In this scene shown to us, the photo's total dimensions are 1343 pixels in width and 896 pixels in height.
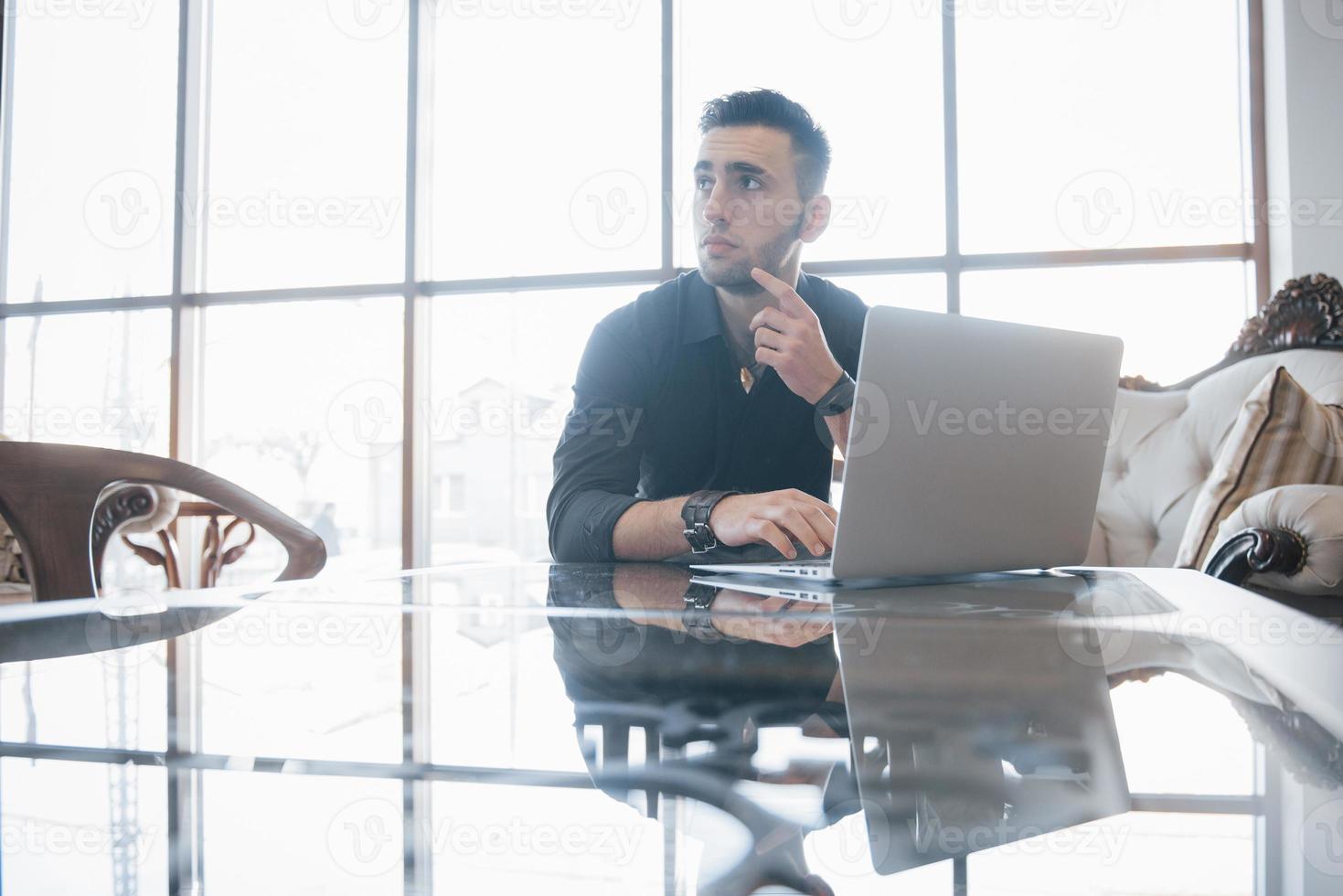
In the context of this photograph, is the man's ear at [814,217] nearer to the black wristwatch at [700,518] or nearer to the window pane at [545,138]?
the black wristwatch at [700,518]

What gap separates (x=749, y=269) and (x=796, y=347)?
54 cm

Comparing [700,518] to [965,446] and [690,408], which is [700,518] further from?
[690,408]

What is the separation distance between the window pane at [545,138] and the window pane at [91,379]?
1546mm

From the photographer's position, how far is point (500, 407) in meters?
4.04

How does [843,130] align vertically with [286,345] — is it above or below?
above

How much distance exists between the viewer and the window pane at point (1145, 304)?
3434 millimetres

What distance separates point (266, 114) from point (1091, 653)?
4735 millimetres

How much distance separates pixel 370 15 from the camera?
4.16m

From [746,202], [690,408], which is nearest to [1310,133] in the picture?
[746,202]

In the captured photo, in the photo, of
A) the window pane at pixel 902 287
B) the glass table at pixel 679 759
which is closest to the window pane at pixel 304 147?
the window pane at pixel 902 287

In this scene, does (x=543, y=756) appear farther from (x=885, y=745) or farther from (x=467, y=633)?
(x=467, y=633)

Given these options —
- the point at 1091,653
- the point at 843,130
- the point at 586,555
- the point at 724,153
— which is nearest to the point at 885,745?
the point at 1091,653

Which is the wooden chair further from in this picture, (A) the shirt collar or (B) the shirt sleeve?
(A) the shirt collar

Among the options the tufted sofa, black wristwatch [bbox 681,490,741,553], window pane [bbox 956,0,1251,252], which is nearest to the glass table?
black wristwatch [bbox 681,490,741,553]
